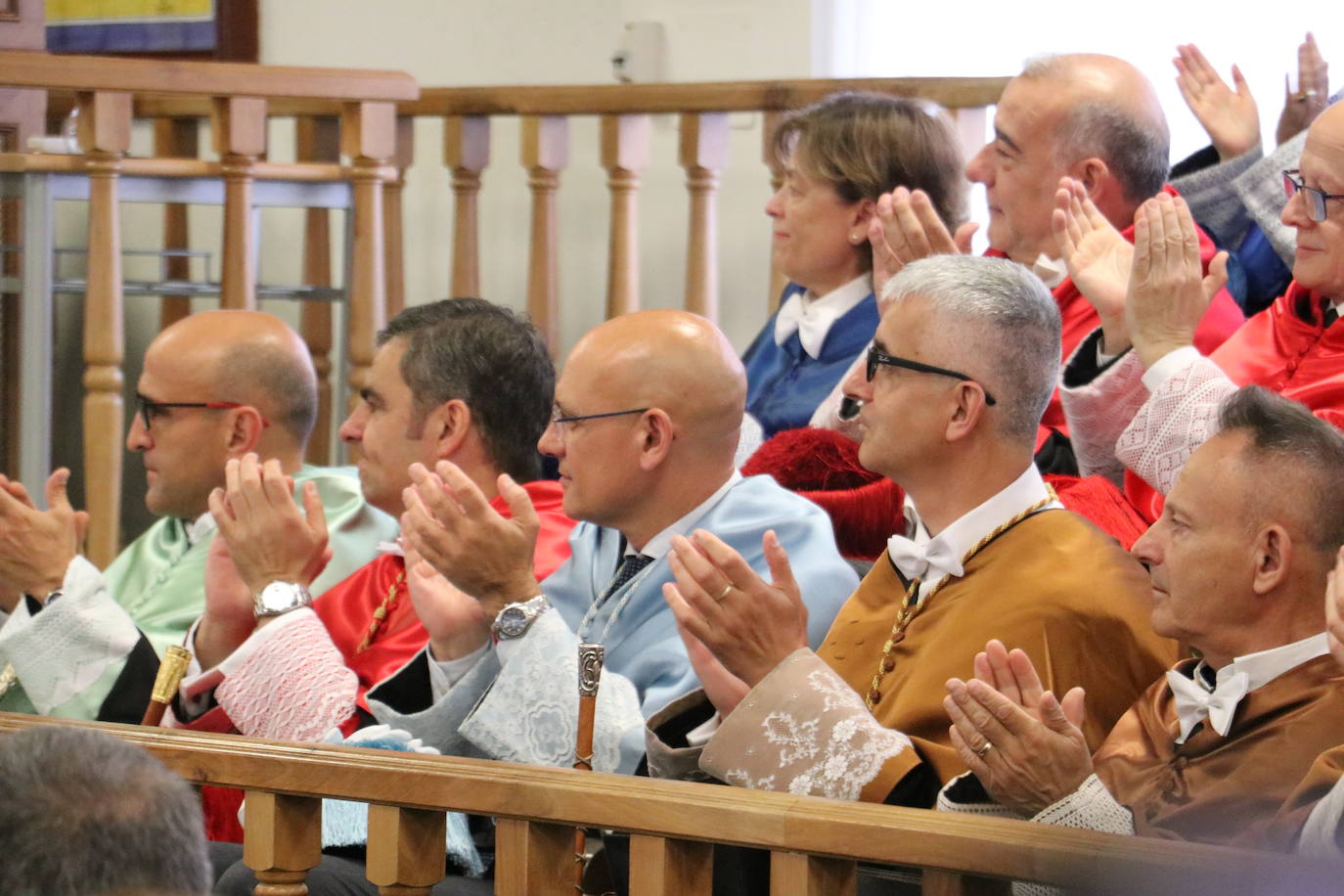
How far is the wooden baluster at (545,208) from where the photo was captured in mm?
4609

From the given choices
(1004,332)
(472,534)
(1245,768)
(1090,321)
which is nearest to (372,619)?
(472,534)

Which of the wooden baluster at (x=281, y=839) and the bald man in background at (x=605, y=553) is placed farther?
the bald man in background at (x=605, y=553)

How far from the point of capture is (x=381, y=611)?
304 cm

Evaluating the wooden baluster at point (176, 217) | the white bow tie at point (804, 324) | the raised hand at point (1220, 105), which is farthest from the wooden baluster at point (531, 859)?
the wooden baluster at point (176, 217)

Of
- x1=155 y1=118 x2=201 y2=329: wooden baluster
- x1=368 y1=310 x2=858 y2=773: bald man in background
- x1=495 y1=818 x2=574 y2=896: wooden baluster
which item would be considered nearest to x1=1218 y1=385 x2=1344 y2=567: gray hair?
x1=368 y1=310 x2=858 y2=773: bald man in background

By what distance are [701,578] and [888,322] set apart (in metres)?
0.53

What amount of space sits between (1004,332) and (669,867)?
95 cm

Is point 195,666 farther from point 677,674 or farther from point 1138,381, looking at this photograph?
point 1138,381

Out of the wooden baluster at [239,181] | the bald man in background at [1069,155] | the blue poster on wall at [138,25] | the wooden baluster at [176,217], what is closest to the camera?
the bald man in background at [1069,155]

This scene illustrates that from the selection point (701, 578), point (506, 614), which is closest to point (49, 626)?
point (506, 614)

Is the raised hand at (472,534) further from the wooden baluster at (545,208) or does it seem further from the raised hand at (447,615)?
the wooden baluster at (545,208)

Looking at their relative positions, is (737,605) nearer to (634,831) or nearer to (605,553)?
(634,831)

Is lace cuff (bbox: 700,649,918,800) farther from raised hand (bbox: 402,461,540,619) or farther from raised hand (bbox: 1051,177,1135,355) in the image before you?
raised hand (bbox: 1051,177,1135,355)

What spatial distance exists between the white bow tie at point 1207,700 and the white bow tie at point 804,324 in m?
1.41
